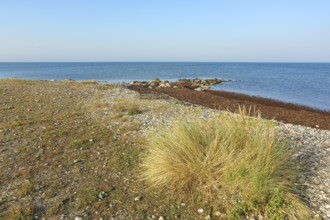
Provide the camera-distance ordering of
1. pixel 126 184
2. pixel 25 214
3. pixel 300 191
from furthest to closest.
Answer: pixel 126 184
pixel 300 191
pixel 25 214

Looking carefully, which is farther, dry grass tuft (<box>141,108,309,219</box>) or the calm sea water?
the calm sea water

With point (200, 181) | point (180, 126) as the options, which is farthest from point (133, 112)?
point (200, 181)

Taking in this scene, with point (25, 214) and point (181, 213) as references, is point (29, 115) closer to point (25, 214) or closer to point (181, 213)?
point (25, 214)

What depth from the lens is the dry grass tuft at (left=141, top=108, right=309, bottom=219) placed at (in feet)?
15.9

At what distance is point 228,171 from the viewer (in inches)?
208

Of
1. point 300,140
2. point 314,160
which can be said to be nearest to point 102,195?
point 314,160

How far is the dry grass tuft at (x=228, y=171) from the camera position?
4852mm

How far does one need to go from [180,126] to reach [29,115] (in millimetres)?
A: 8951

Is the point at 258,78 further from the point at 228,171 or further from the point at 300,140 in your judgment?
the point at 228,171

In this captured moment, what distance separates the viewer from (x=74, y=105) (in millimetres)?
15641

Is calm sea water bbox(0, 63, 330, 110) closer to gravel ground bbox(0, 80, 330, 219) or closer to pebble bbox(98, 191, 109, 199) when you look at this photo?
gravel ground bbox(0, 80, 330, 219)

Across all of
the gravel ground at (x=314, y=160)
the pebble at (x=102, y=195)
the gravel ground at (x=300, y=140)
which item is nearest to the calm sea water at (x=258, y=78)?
the gravel ground at (x=300, y=140)

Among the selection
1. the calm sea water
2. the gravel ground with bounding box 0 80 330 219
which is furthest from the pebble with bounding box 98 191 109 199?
the calm sea water

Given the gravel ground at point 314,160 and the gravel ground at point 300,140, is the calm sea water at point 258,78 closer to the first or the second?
the gravel ground at point 300,140
